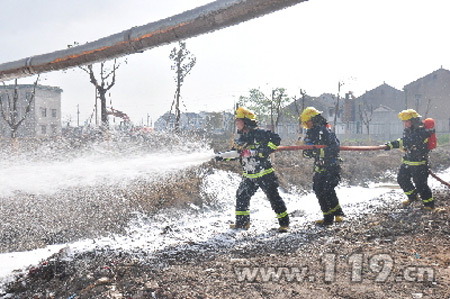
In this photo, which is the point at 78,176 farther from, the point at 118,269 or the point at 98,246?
the point at 118,269

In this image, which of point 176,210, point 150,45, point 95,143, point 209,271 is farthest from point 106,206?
point 95,143

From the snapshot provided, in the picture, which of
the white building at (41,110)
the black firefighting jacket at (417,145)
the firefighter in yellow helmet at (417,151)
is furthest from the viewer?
the white building at (41,110)

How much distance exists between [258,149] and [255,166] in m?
0.30

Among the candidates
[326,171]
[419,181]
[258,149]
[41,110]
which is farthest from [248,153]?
[41,110]

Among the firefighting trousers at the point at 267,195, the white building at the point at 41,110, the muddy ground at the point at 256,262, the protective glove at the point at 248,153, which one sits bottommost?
the muddy ground at the point at 256,262

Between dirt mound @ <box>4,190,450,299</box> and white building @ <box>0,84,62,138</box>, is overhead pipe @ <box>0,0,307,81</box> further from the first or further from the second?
white building @ <box>0,84,62,138</box>

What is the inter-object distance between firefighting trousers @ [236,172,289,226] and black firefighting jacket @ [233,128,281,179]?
0.39ft

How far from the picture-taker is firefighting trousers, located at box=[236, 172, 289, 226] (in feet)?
19.0

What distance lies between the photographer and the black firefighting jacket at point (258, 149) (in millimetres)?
5809

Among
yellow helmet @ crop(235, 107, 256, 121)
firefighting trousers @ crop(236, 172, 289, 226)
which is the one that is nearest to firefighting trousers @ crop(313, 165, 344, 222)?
firefighting trousers @ crop(236, 172, 289, 226)

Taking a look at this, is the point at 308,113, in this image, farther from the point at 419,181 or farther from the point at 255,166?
the point at 419,181

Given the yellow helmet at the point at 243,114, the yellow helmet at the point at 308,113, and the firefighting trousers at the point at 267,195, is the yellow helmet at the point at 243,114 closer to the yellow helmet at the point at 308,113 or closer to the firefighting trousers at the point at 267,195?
the yellow helmet at the point at 308,113

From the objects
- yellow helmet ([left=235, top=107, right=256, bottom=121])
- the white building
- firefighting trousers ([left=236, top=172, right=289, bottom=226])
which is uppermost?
the white building

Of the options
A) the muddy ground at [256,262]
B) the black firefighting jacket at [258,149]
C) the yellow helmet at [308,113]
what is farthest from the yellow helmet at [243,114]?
the muddy ground at [256,262]
